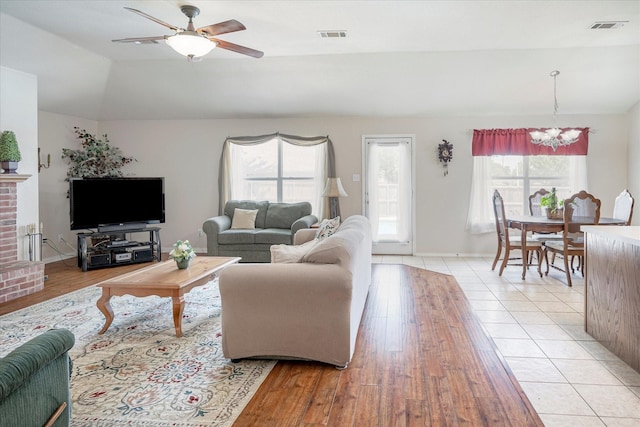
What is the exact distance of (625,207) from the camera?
4898 millimetres

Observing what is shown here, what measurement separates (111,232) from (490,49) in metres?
5.73

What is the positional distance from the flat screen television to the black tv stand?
5.4 inches

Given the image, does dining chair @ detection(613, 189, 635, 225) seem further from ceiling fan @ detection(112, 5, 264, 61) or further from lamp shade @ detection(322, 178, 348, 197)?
ceiling fan @ detection(112, 5, 264, 61)

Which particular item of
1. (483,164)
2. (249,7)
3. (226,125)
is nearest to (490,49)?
(483,164)

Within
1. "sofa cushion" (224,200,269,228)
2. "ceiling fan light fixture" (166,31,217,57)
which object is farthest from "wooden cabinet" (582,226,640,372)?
"sofa cushion" (224,200,269,228)

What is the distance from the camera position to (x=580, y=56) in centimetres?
528

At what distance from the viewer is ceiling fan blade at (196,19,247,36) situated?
318 cm

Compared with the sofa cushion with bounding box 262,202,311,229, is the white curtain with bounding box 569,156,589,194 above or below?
above

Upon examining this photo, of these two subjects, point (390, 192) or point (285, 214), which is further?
point (390, 192)

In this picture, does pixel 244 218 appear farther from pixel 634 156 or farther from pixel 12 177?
pixel 634 156

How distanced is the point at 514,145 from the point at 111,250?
6251 millimetres

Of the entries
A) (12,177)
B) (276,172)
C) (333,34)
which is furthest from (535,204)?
(12,177)

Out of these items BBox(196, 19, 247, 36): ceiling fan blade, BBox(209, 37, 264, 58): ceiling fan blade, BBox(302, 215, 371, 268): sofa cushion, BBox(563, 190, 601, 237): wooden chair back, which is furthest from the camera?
BBox(563, 190, 601, 237): wooden chair back

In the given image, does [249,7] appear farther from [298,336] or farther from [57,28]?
[298,336]
